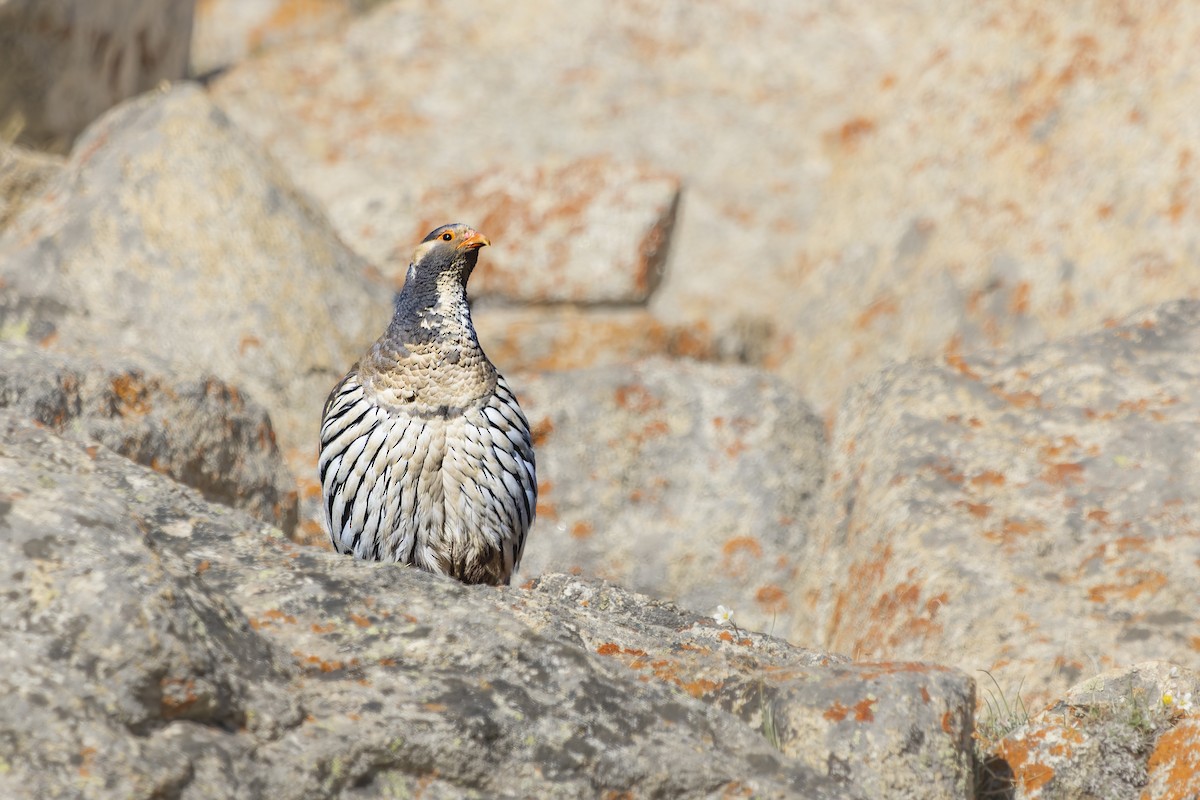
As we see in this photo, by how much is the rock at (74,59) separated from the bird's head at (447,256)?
25.4 ft

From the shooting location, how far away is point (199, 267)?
430 inches

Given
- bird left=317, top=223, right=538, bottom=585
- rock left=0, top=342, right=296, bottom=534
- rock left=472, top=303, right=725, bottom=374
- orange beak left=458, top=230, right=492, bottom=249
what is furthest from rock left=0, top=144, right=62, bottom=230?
bird left=317, top=223, right=538, bottom=585

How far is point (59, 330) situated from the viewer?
10055mm

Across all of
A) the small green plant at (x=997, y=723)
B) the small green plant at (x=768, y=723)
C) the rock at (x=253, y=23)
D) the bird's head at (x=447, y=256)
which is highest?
the rock at (x=253, y=23)

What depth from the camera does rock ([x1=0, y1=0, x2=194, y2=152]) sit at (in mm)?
15312

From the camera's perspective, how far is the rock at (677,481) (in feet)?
33.2

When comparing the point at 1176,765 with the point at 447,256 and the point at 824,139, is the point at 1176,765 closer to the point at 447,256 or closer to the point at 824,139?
the point at 447,256

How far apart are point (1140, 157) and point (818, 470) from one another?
144 inches

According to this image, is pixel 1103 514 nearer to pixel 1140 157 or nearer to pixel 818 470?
pixel 818 470

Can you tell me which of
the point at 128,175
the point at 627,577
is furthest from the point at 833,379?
the point at 128,175

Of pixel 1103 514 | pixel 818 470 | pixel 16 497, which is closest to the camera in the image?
pixel 16 497

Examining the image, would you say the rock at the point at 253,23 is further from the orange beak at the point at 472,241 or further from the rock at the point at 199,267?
the orange beak at the point at 472,241

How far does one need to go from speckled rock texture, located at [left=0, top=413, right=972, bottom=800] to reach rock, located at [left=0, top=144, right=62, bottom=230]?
8.19m

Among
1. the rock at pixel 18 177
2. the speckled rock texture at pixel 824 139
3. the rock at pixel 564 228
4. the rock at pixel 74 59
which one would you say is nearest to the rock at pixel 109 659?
the speckled rock texture at pixel 824 139
